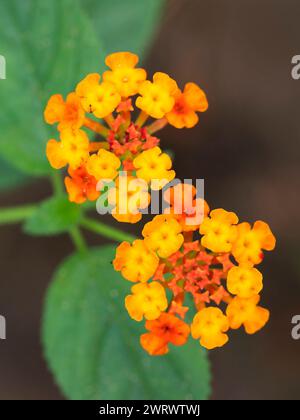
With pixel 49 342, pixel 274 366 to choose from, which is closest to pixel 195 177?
pixel 274 366

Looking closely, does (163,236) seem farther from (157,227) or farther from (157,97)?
(157,97)

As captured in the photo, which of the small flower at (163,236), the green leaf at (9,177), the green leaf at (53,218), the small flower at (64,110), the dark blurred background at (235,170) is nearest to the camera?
the small flower at (163,236)

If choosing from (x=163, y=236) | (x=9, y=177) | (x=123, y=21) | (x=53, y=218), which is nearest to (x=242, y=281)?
(x=163, y=236)

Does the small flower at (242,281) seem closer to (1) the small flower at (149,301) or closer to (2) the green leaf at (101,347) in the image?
(1) the small flower at (149,301)

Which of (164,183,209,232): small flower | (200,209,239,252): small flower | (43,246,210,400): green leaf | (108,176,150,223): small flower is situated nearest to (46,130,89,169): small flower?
(108,176,150,223): small flower

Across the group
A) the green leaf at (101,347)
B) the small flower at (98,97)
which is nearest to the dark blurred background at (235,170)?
the green leaf at (101,347)

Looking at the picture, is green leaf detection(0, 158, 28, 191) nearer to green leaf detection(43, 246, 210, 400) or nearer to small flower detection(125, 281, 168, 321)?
green leaf detection(43, 246, 210, 400)
